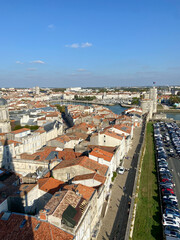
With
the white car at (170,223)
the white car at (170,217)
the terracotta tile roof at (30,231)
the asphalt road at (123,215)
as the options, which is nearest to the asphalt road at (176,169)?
the white car at (170,217)

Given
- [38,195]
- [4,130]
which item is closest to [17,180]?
[38,195]

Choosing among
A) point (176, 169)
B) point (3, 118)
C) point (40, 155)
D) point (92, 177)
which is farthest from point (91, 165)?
point (3, 118)

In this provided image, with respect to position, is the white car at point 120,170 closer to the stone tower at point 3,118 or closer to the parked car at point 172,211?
the parked car at point 172,211

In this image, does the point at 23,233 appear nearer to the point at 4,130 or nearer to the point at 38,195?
the point at 38,195

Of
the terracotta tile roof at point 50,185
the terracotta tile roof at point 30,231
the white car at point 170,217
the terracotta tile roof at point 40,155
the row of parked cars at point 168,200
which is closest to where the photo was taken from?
the terracotta tile roof at point 30,231

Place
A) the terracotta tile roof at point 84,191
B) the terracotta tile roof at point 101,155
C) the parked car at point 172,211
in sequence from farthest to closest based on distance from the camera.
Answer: the terracotta tile roof at point 101,155
the parked car at point 172,211
the terracotta tile roof at point 84,191

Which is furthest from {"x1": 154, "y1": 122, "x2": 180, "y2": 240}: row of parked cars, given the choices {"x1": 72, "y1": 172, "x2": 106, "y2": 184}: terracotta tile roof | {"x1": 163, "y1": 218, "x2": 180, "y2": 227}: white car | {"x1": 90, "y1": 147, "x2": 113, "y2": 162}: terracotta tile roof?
{"x1": 90, "y1": 147, "x2": 113, "y2": 162}: terracotta tile roof

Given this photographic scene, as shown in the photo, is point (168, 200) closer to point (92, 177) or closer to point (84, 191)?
point (92, 177)

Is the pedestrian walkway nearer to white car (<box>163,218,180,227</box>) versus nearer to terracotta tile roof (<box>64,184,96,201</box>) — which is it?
white car (<box>163,218,180,227</box>)

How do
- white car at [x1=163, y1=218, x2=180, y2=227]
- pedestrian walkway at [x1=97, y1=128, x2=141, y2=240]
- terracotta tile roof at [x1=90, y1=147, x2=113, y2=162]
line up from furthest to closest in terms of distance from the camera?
terracotta tile roof at [x1=90, y1=147, x2=113, y2=162] < white car at [x1=163, y1=218, x2=180, y2=227] < pedestrian walkway at [x1=97, y1=128, x2=141, y2=240]
